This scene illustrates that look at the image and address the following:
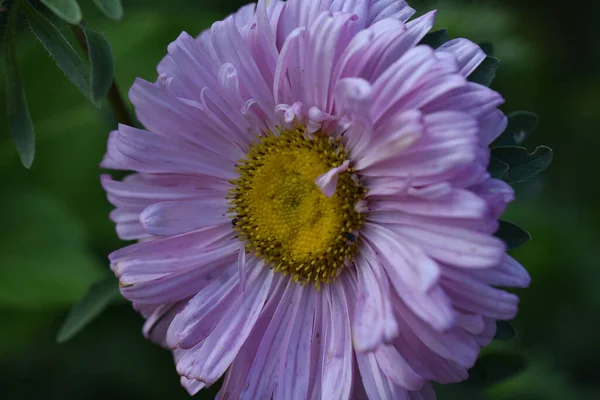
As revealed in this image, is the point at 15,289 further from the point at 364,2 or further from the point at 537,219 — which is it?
the point at 537,219

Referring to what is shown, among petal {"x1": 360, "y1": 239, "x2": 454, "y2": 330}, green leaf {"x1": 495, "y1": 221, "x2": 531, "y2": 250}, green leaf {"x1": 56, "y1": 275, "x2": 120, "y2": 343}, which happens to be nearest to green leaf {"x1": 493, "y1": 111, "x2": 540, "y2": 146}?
green leaf {"x1": 495, "y1": 221, "x2": 531, "y2": 250}

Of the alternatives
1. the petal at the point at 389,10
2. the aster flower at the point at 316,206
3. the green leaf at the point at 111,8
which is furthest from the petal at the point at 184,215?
the petal at the point at 389,10

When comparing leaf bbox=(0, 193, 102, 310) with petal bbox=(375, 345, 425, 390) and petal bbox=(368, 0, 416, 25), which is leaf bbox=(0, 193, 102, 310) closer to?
petal bbox=(375, 345, 425, 390)

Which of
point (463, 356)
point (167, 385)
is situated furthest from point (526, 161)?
point (167, 385)

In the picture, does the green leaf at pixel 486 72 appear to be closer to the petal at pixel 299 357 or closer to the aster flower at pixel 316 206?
the aster flower at pixel 316 206

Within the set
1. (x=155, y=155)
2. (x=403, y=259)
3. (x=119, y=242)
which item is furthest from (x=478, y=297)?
(x=119, y=242)
